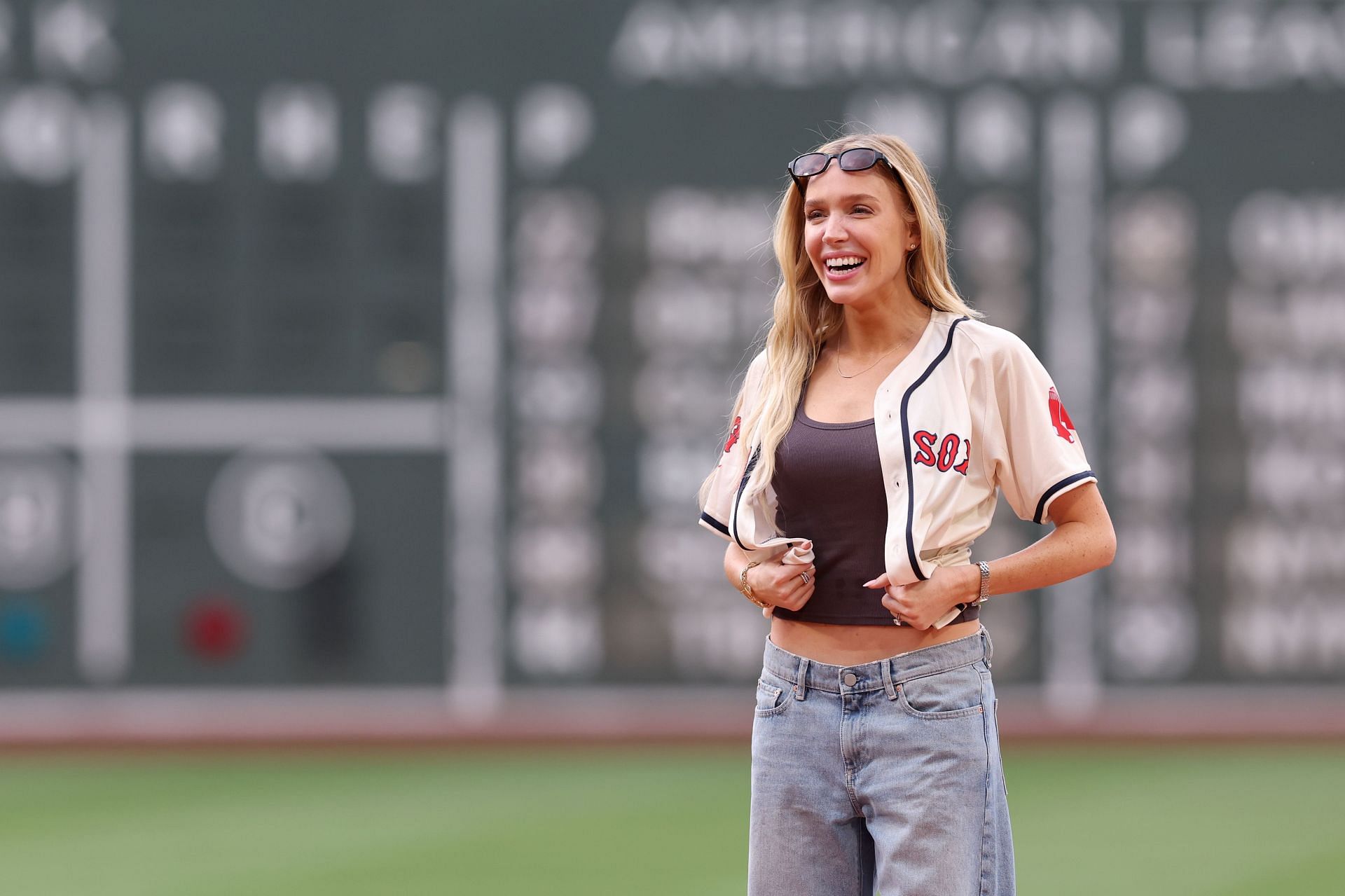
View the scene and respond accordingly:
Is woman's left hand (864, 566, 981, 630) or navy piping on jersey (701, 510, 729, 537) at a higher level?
navy piping on jersey (701, 510, 729, 537)

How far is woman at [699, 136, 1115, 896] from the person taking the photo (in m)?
2.12

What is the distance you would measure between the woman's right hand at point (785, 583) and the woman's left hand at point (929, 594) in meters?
0.09

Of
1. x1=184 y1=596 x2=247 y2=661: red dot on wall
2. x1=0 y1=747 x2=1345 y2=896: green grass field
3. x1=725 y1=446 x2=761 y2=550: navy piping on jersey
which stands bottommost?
x1=0 y1=747 x2=1345 y2=896: green grass field

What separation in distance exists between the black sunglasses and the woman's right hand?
53cm

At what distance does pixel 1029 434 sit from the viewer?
2.20 metres

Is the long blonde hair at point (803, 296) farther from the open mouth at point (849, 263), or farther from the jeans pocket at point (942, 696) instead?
the jeans pocket at point (942, 696)

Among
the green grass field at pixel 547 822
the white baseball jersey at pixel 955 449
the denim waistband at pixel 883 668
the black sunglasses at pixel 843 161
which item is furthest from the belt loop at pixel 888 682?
the green grass field at pixel 547 822

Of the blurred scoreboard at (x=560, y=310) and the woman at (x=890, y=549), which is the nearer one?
the woman at (x=890, y=549)

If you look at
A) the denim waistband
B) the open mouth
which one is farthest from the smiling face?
the denim waistband

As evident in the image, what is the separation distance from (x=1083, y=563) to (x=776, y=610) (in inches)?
16.9

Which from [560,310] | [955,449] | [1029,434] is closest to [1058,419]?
[1029,434]

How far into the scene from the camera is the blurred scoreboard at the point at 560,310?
278 inches

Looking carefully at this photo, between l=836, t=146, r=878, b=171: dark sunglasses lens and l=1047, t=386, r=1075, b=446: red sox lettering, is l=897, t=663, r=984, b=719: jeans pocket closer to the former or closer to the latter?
l=1047, t=386, r=1075, b=446: red sox lettering

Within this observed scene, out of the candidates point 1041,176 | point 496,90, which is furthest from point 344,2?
point 1041,176
